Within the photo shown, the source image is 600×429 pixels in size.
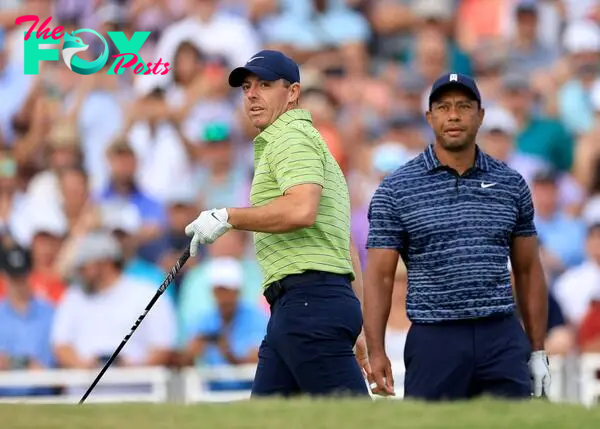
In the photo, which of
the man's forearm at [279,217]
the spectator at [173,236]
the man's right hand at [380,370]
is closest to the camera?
the man's forearm at [279,217]

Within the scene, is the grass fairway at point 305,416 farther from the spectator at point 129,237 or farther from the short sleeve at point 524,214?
the spectator at point 129,237

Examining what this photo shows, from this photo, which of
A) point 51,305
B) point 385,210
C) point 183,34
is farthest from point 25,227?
point 385,210

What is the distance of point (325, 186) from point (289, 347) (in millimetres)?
757

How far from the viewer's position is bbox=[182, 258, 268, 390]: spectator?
10.9 m

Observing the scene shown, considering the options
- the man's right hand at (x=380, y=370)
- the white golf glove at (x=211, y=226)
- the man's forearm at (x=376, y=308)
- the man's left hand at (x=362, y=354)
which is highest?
the white golf glove at (x=211, y=226)

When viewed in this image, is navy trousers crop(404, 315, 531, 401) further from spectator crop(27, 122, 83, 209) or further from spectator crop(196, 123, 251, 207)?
spectator crop(27, 122, 83, 209)

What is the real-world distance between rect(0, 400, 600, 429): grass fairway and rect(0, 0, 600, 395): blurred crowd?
19.3 ft

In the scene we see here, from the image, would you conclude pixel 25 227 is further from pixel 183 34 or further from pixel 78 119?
pixel 183 34

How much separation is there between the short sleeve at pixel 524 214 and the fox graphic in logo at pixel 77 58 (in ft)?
22.8

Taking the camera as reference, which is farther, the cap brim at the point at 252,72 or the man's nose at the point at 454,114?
the man's nose at the point at 454,114

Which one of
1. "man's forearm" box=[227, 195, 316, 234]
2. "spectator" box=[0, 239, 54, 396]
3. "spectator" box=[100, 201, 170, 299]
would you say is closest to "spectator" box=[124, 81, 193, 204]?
"spectator" box=[100, 201, 170, 299]

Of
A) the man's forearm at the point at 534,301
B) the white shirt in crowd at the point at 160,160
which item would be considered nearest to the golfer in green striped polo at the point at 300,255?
the man's forearm at the point at 534,301

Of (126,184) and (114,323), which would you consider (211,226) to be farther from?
(126,184)

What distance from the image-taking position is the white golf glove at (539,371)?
6.98 meters
